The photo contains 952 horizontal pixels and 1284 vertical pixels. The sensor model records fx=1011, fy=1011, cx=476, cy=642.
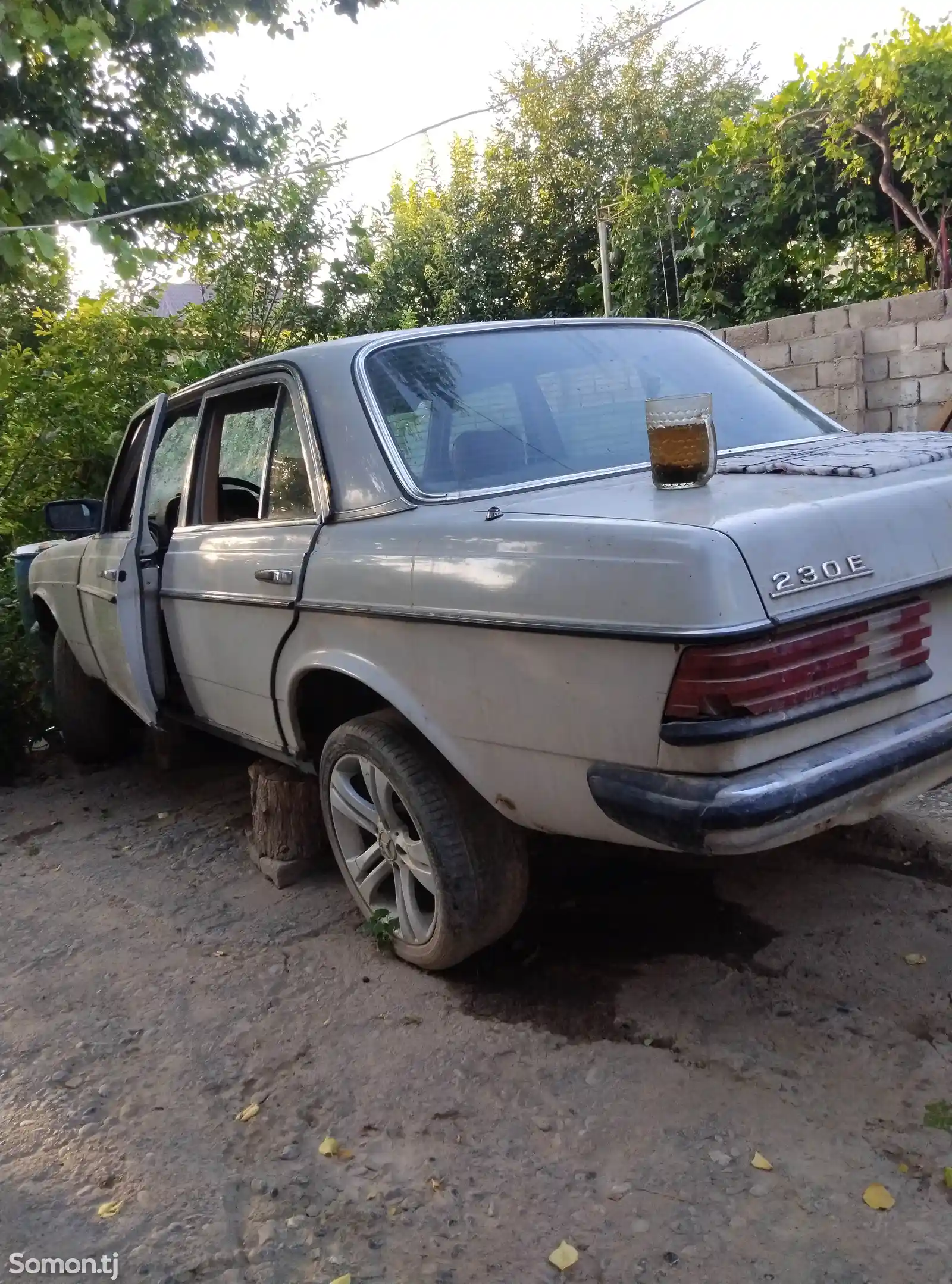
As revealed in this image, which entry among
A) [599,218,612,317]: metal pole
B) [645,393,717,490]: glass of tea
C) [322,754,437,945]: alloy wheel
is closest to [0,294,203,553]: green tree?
[322,754,437,945]: alloy wheel

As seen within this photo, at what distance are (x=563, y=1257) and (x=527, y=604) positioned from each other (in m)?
1.28

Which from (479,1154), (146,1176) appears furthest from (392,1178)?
(146,1176)

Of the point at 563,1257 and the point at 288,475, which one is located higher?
the point at 288,475

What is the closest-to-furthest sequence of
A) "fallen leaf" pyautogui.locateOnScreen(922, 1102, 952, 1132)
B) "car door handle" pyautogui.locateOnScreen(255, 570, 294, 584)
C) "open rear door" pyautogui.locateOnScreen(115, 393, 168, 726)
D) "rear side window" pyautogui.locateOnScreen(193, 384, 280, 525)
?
1. "fallen leaf" pyautogui.locateOnScreen(922, 1102, 952, 1132)
2. "car door handle" pyautogui.locateOnScreen(255, 570, 294, 584)
3. "rear side window" pyautogui.locateOnScreen(193, 384, 280, 525)
4. "open rear door" pyautogui.locateOnScreen(115, 393, 168, 726)

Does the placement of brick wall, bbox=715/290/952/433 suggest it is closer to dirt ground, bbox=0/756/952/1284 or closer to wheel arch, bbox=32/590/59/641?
dirt ground, bbox=0/756/952/1284

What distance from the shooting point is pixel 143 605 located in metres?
4.05

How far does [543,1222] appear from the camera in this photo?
2.01m

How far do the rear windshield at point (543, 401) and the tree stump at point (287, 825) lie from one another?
150 cm

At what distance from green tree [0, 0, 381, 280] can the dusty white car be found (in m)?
1.78

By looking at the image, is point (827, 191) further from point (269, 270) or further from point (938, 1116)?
point (938, 1116)

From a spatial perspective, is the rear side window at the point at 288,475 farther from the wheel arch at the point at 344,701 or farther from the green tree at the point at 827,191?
the green tree at the point at 827,191

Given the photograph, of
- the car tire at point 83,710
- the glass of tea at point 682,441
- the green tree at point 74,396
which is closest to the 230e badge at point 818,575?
the glass of tea at point 682,441

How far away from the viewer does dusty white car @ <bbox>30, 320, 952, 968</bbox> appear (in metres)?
1.99

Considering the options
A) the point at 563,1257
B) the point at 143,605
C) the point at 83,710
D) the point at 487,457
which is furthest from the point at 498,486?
the point at 83,710
